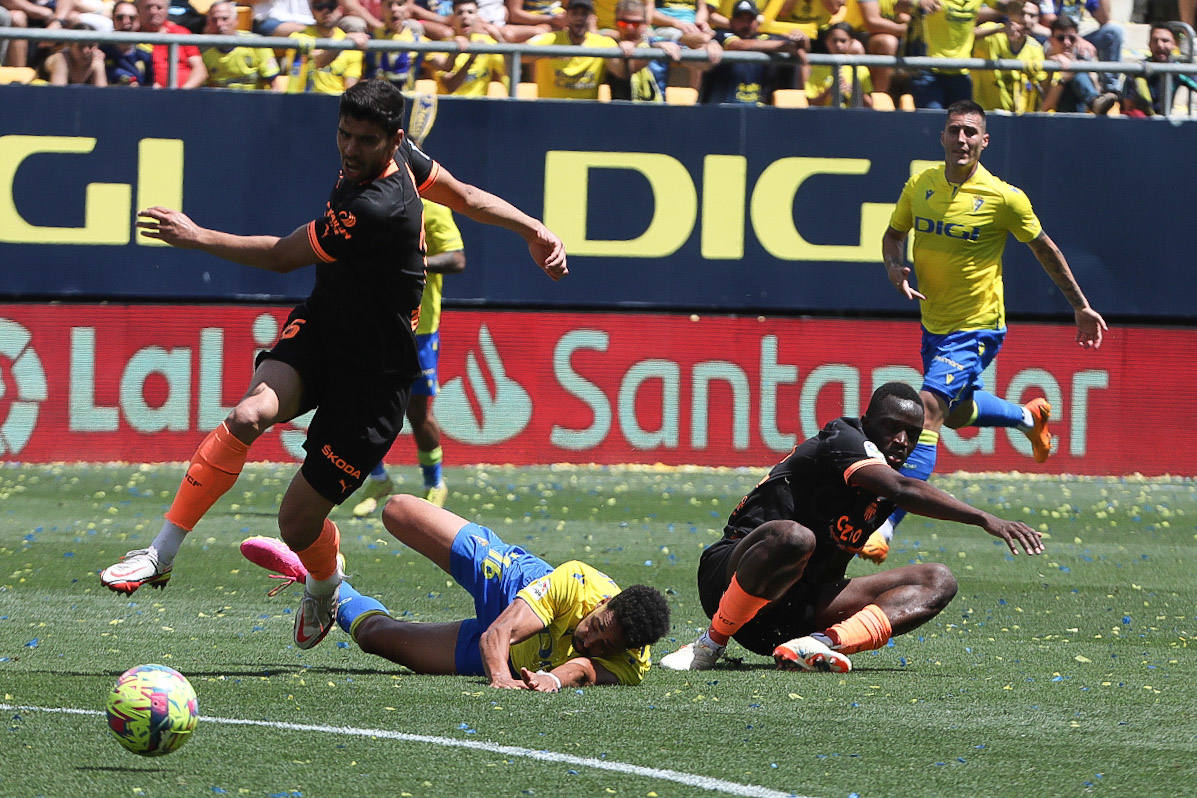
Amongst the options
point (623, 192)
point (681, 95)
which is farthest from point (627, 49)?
point (623, 192)

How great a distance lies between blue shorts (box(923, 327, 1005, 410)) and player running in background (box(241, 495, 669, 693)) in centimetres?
478

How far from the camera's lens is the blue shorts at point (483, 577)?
6.38 metres

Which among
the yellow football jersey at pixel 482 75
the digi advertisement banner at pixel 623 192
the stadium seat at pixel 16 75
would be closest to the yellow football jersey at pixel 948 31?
the digi advertisement banner at pixel 623 192

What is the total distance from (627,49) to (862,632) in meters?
8.99

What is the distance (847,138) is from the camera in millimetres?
15148

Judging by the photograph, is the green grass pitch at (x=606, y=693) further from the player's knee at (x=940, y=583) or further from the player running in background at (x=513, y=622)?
the player's knee at (x=940, y=583)

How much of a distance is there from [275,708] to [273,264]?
1.59m

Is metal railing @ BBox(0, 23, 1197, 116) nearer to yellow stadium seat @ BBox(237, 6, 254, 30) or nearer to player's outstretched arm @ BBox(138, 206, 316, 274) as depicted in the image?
yellow stadium seat @ BBox(237, 6, 254, 30)

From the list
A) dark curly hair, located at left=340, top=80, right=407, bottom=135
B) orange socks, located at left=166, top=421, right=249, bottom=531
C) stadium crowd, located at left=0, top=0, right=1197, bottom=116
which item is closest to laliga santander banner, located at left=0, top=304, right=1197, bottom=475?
stadium crowd, located at left=0, top=0, right=1197, bottom=116

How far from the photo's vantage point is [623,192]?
15.0 meters

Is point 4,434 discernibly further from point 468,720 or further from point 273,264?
point 468,720

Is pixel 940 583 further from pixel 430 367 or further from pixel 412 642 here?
pixel 430 367

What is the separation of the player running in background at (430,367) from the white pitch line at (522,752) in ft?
19.7

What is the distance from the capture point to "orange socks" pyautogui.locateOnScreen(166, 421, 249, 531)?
20.3ft
